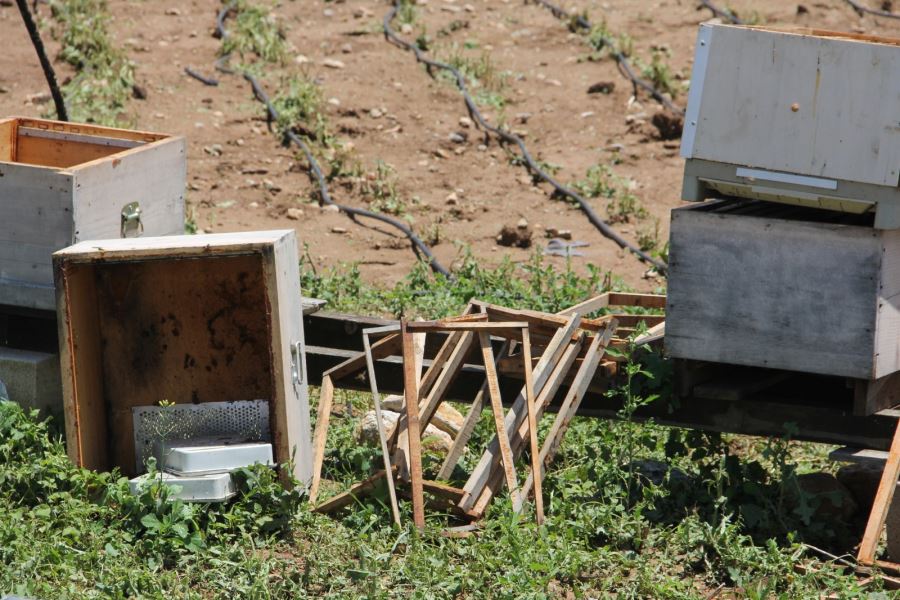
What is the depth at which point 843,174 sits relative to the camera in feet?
15.4

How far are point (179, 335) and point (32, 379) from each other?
30.6 inches

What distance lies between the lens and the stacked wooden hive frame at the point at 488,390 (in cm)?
504

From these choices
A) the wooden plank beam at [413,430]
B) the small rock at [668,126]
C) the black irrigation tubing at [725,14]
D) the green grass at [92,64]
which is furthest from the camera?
the black irrigation tubing at [725,14]

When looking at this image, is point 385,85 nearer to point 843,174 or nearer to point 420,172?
point 420,172

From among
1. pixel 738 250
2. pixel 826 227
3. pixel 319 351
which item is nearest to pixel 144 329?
pixel 319 351

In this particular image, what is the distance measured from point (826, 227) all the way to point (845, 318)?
359 millimetres

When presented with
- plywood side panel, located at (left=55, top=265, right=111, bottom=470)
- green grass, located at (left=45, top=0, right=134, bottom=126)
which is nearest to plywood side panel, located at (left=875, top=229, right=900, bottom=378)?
plywood side panel, located at (left=55, top=265, right=111, bottom=470)

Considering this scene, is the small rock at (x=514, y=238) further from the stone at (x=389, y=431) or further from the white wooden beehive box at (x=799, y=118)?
the white wooden beehive box at (x=799, y=118)

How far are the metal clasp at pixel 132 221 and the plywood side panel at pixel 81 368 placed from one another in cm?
49

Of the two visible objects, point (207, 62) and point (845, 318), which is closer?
point (845, 318)

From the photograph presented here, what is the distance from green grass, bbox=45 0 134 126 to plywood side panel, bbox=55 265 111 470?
523cm

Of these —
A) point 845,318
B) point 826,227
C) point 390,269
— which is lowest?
point 390,269

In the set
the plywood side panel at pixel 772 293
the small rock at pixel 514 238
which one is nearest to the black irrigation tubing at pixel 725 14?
the small rock at pixel 514 238

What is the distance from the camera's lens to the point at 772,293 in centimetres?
491
